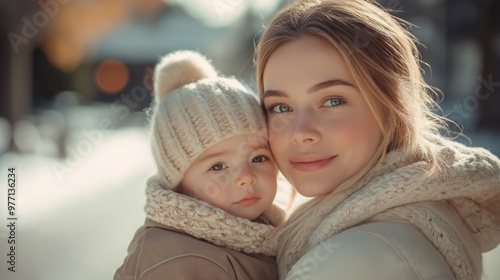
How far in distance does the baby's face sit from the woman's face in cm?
26

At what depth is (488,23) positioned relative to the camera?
13.2 m

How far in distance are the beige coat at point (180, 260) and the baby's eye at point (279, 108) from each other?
24.4 inches

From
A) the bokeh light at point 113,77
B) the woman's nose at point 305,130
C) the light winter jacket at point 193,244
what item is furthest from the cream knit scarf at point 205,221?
Result: the bokeh light at point 113,77

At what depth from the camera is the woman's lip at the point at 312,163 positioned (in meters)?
2.46

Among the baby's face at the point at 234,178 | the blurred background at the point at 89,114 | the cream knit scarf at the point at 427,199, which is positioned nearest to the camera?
the cream knit scarf at the point at 427,199

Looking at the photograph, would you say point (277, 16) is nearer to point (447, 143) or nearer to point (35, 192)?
point (447, 143)

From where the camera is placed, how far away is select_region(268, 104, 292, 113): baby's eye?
2609 mm

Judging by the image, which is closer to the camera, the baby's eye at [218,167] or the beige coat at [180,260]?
the beige coat at [180,260]

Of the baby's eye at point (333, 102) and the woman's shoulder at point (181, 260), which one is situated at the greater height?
the baby's eye at point (333, 102)

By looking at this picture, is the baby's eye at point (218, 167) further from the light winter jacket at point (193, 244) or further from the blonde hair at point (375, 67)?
the blonde hair at point (375, 67)

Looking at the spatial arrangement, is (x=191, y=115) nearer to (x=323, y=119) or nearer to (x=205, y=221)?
(x=205, y=221)

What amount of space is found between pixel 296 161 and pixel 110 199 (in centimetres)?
840

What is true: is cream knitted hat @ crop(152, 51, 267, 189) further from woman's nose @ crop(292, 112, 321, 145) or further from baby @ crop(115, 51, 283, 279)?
woman's nose @ crop(292, 112, 321, 145)

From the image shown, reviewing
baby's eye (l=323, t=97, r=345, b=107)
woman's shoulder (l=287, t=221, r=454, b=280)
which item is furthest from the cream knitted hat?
woman's shoulder (l=287, t=221, r=454, b=280)
